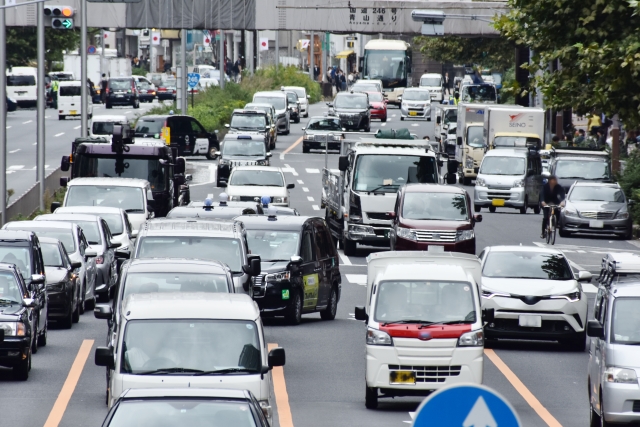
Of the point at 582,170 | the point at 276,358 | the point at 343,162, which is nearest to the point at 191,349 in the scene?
the point at 276,358

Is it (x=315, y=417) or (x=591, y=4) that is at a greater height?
(x=591, y=4)

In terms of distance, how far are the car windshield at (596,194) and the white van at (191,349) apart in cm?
2592

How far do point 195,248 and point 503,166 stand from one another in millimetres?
26042

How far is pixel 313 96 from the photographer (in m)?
96.3

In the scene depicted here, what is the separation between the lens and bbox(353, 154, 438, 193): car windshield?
31.8 meters

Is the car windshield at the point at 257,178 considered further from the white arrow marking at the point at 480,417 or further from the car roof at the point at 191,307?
the white arrow marking at the point at 480,417

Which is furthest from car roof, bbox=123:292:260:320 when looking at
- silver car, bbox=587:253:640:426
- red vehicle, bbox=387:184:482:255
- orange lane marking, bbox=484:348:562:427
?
red vehicle, bbox=387:184:482:255

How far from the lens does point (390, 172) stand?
31812 millimetres

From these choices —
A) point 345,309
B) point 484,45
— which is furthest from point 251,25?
point 345,309

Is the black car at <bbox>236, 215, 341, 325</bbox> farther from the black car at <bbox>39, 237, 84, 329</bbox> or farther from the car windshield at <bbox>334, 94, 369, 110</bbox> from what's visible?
the car windshield at <bbox>334, 94, 369, 110</bbox>

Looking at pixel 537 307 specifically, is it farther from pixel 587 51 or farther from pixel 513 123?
pixel 513 123

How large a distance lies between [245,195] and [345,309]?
13552 mm

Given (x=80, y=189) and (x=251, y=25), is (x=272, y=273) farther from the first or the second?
(x=251, y=25)

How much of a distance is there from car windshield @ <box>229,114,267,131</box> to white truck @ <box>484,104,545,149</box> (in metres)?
10.1
